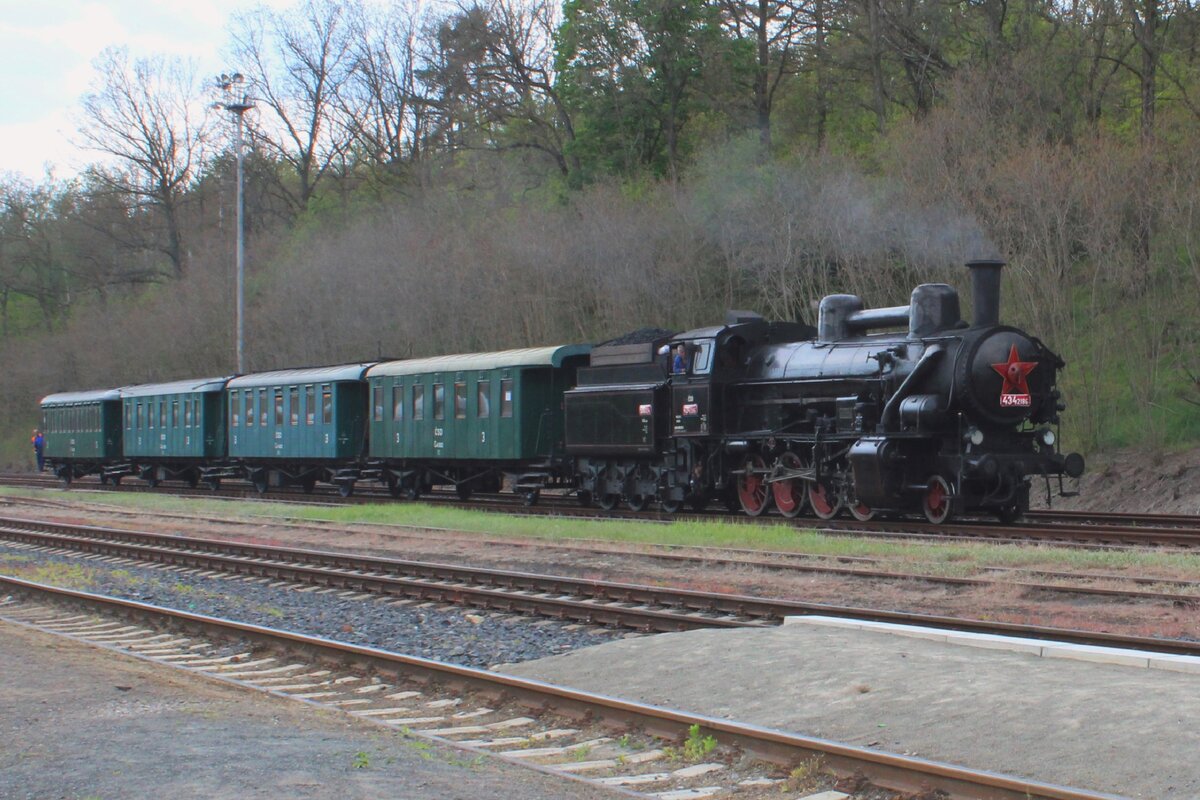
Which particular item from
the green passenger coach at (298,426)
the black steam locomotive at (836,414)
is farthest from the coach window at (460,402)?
the green passenger coach at (298,426)

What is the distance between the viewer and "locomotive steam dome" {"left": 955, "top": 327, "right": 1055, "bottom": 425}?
1605cm

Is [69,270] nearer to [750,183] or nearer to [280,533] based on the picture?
[750,183]

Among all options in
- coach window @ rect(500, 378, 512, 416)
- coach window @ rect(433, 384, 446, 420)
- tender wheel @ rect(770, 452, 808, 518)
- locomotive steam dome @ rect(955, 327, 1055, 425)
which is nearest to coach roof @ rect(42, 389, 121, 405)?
coach window @ rect(433, 384, 446, 420)

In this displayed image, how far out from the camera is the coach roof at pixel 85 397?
39.3 meters

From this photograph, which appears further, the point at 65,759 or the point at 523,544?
the point at 523,544

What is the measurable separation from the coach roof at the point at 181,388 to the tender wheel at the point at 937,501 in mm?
22453

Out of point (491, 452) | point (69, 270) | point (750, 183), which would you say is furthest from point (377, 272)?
point (69, 270)

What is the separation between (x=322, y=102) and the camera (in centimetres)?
6162

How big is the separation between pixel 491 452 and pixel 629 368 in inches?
155

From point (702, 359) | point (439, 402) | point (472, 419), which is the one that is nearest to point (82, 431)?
point (439, 402)

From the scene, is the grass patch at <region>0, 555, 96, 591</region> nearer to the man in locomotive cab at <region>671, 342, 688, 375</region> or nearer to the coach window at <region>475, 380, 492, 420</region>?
the coach window at <region>475, 380, 492, 420</region>

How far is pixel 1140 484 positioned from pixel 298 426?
18587 mm

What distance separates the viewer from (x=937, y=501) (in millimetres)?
17266

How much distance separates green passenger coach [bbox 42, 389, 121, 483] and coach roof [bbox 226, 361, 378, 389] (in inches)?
297
